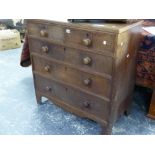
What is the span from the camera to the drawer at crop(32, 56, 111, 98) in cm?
137

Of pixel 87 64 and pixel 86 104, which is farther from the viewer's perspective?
pixel 86 104

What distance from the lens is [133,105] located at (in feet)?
6.39

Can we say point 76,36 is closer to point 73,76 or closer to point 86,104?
point 73,76

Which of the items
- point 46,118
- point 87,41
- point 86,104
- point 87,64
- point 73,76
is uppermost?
point 87,41

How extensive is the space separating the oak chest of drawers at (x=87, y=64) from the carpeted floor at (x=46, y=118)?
14 centimetres

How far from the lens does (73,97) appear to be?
63.1 inches

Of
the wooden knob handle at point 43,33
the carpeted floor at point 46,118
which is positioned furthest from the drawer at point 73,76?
the carpeted floor at point 46,118

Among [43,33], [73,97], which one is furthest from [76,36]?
[73,97]

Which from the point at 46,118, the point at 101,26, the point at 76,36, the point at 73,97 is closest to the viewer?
the point at 101,26

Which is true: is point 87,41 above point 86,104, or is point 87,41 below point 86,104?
above

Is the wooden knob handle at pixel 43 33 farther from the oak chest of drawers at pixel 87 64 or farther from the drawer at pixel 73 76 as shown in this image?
the drawer at pixel 73 76

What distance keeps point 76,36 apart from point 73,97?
493mm

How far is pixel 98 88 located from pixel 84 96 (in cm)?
16

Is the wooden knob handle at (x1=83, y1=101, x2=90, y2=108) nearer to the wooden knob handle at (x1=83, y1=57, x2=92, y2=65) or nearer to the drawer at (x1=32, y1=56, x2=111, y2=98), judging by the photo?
the drawer at (x1=32, y1=56, x2=111, y2=98)
